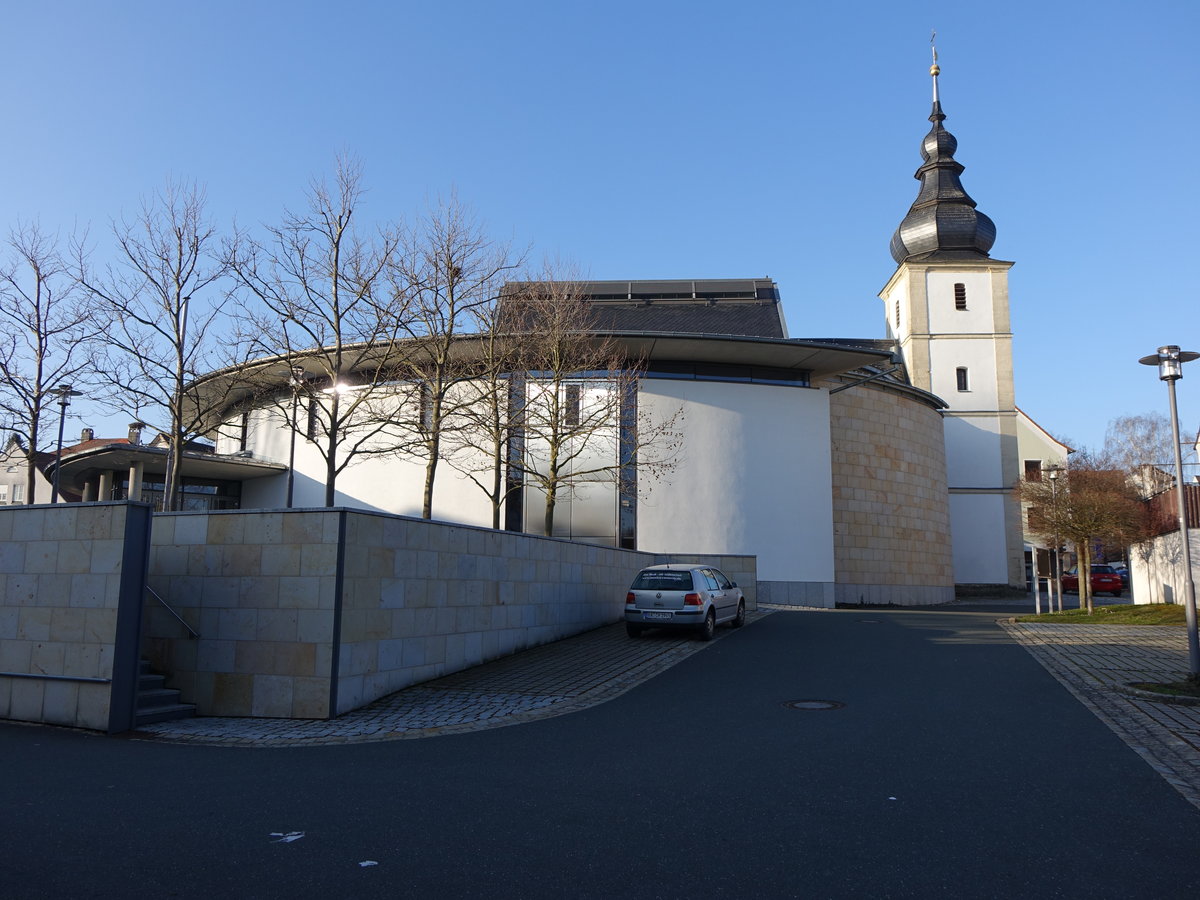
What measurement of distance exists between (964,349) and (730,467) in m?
28.9

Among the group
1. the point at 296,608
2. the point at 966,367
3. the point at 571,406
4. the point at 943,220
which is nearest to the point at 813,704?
the point at 296,608

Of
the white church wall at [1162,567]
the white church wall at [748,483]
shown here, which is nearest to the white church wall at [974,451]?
the white church wall at [1162,567]

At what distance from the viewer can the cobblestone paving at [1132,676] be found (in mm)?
8031

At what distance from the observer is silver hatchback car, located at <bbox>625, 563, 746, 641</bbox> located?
1802cm

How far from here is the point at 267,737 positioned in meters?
9.47

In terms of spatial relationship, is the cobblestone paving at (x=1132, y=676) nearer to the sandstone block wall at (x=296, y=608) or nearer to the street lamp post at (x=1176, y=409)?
the street lamp post at (x=1176, y=409)

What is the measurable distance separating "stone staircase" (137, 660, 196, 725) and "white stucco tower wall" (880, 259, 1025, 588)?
1854 inches

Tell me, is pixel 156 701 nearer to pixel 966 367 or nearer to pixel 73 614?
pixel 73 614

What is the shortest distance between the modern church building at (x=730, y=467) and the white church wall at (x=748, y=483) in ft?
0.17

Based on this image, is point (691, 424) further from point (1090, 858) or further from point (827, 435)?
point (1090, 858)

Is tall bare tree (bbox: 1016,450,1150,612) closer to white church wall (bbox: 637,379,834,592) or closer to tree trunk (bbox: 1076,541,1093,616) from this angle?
tree trunk (bbox: 1076,541,1093,616)

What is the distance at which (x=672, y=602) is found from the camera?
18.1 meters

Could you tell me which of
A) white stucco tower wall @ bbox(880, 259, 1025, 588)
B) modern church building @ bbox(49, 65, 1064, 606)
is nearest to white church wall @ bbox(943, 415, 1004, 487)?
white stucco tower wall @ bbox(880, 259, 1025, 588)

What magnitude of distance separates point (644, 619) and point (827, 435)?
17.9 m
